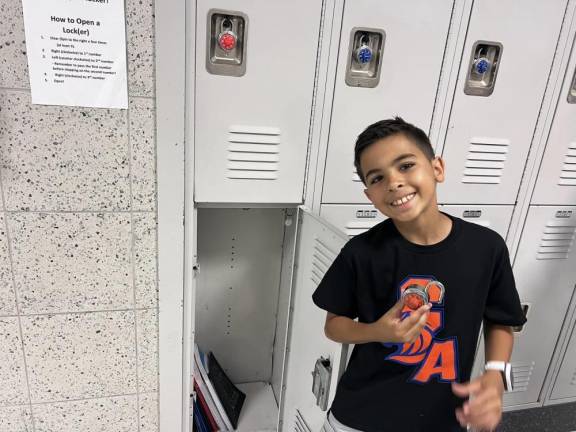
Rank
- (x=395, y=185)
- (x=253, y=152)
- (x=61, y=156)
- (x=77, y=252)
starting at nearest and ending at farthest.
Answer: (x=395, y=185) < (x=61, y=156) < (x=77, y=252) < (x=253, y=152)

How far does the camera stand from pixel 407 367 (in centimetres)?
123

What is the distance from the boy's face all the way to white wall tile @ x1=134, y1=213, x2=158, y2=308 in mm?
888

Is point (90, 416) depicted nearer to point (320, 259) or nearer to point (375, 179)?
point (320, 259)

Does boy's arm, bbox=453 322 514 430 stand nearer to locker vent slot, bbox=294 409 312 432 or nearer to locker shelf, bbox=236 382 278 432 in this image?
locker vent slot, bbox=294 409 312 432

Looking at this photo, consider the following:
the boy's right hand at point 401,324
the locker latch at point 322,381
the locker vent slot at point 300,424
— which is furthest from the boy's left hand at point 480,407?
the locker vent slot at point 300,424

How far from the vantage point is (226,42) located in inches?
59.3

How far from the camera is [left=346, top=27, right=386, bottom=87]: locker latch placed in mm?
1635

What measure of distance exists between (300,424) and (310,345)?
452 mm

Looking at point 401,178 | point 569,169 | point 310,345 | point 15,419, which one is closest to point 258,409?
point 310,345

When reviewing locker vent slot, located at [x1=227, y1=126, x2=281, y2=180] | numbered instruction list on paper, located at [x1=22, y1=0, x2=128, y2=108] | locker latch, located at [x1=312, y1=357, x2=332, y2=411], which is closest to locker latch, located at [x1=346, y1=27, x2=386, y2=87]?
locker vent slot, located at [x1=227, y1=126, x2=281, y2=180]

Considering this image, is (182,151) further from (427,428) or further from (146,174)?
(427,428)

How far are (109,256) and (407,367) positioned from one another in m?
1.15

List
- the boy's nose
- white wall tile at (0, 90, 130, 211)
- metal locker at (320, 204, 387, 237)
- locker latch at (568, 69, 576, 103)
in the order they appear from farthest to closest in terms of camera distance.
Result: 1. locker latch at (568, 69, 576, 103)
2. metal locker at (320, 204, 387, 237)
3. white wall tile at (0, 90, 130, 211)
4. the boy's nose

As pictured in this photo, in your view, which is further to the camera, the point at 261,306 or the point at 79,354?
the point at 261,306
